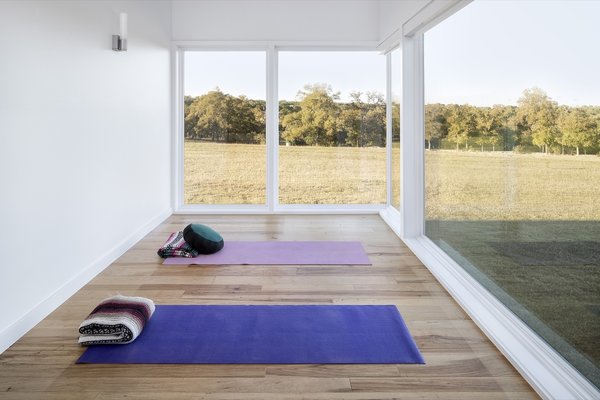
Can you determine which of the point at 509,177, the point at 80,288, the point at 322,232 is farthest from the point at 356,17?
the point at 80,288

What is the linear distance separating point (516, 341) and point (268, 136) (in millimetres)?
4257

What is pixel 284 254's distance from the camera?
418 cm

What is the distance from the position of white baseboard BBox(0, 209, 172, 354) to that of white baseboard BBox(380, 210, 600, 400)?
235cm

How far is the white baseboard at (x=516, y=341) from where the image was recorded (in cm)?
194

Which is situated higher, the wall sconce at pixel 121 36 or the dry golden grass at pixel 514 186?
the wall sconce at pixel 121 36

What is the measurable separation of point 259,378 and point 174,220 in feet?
12.5

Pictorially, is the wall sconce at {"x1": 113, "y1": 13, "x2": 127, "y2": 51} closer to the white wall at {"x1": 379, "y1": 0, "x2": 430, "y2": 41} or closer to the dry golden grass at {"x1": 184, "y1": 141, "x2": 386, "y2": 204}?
the dry golden grass at {"x1": 184, "y1": 141, "x2": 386, "y2": 204}

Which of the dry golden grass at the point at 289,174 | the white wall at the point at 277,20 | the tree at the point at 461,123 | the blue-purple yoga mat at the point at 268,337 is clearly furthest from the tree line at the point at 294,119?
the blue-purple yoga mat at the point at 268,337

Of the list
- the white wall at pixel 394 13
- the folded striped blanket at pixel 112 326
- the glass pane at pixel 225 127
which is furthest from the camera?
the glass pane at pixel 225 127

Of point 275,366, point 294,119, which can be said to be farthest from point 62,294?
point 294,119

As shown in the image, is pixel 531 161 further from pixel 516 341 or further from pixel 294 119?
pixel 294 119

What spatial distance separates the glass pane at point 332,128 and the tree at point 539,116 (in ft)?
11.7

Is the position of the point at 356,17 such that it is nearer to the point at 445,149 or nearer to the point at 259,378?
the point at 445,149

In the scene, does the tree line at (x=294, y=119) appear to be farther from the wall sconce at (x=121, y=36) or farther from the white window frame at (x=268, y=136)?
the wall sconce at (x=121, y=36)
